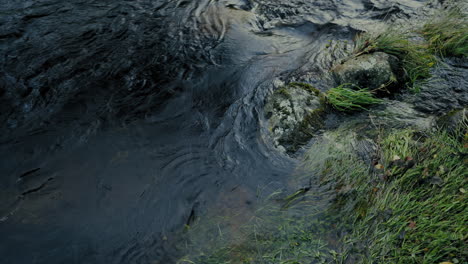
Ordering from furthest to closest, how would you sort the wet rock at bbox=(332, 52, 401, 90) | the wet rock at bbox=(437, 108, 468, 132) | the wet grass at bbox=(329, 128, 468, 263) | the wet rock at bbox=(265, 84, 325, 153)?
the wet rock at bbox=(332, 52, 401, 90) < the wet rock at bbox=(265, 84, 325, 153) < the wet rock at bbox=(437, 108, 468, 132) < the wet grass at bbox=(329, 128, 468, 263)

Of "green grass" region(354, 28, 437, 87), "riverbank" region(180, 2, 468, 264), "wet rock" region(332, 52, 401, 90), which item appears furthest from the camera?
"green grass" region(354, 28, 437, 87)

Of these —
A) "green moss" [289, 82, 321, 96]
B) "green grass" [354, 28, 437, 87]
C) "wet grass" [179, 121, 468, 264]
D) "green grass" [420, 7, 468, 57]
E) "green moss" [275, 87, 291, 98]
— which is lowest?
"wet grass" [179, 121, 468, 264]

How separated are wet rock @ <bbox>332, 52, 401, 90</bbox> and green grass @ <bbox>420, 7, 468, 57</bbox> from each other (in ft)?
3.80

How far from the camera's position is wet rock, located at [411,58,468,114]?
185 inches

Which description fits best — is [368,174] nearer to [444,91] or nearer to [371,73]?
[371,73]

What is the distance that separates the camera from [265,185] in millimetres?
3848

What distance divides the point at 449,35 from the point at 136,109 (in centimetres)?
549

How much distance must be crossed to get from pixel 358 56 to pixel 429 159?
2.36 m

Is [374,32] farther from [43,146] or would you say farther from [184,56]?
[43,146]

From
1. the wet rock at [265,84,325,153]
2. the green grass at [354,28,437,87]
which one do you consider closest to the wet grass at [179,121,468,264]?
the wet rock at [265,84,325,153]

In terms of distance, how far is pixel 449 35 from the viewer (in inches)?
221

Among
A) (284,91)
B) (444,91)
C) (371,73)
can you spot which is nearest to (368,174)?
(284,91)

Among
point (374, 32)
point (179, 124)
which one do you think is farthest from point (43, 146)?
point (374, 32)

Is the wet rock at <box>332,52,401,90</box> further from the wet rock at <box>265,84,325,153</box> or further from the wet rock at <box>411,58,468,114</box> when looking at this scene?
the wet rock at <box>265,84,325,153</box>
